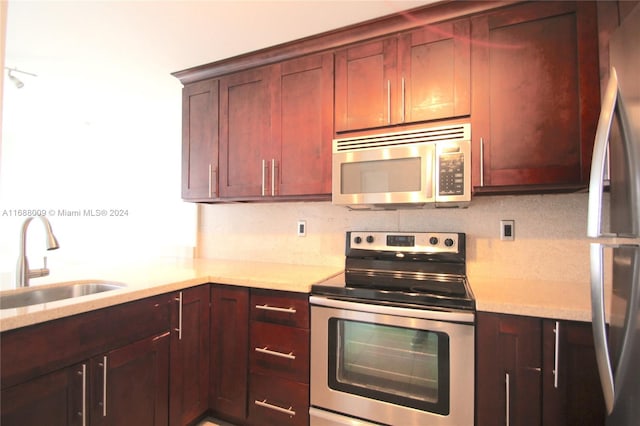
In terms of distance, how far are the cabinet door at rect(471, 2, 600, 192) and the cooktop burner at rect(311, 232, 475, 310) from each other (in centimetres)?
45

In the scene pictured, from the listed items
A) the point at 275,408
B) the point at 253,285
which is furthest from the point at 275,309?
the point at 275,408

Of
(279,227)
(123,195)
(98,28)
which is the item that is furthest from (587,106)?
(123,195)

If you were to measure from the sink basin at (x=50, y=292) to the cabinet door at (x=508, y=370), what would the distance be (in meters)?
1.70

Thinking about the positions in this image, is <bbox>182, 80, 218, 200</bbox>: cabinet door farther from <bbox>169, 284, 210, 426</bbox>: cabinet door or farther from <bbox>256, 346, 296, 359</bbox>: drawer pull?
<bbox>256, 346, 296, 359</bbox>: drawer pull

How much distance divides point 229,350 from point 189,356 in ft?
0.68

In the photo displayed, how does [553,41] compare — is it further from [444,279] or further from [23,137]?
→ [23,137]

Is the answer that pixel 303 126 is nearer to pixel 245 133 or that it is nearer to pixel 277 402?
pixel 245 133

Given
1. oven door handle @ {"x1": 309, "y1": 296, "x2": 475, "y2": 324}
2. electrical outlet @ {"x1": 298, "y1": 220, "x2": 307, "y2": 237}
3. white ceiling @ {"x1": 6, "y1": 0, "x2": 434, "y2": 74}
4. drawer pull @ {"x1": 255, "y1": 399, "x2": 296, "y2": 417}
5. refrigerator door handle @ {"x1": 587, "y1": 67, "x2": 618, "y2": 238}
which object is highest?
white ceiling @ {"x1": 6, "y1": 0, "x2": 434, "y2": 74}

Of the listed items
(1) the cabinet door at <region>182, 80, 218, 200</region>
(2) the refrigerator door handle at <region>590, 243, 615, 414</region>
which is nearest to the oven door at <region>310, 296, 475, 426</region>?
(2) the refrigerator door handle at <region>590, 243, 615, 414</region>

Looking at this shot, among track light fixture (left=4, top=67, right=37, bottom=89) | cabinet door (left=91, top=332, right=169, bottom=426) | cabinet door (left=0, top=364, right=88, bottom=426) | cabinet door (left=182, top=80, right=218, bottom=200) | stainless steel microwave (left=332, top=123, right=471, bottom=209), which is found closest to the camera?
cabinet door (left=0, top=364, right=88, bottom=426)

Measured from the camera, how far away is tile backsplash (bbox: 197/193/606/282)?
5.05 ft

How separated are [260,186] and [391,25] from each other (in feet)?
3.89

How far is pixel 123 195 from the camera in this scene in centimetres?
266

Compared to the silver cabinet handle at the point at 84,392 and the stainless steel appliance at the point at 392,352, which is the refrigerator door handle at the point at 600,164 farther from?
the silver cabinet handle at the point at 84,392
